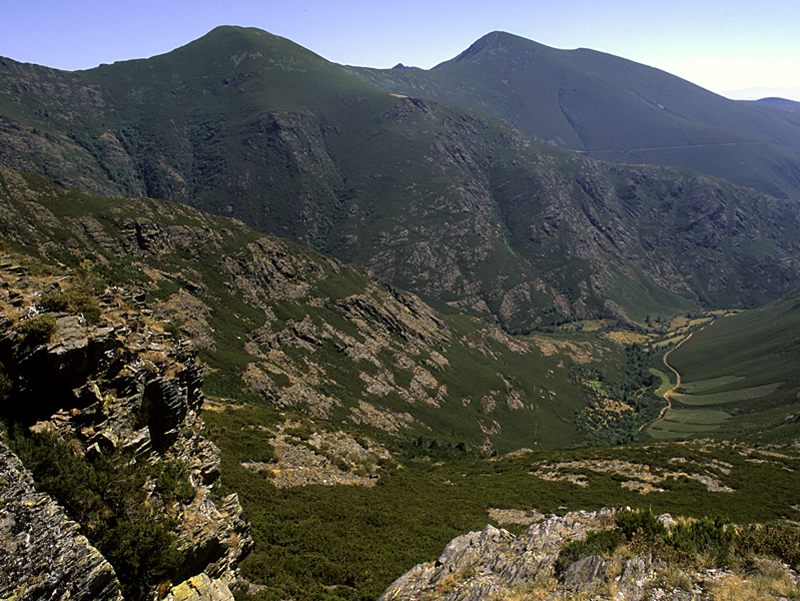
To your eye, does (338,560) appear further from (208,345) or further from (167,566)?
(208,345)

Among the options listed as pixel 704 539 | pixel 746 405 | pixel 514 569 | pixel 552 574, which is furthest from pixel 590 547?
pixel 746 405

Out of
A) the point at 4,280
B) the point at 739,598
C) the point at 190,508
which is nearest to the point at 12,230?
the point at 4,280

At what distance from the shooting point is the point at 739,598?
13344 mm

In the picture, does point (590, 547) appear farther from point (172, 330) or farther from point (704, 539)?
point (172, 330)

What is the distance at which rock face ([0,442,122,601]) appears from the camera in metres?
10.2

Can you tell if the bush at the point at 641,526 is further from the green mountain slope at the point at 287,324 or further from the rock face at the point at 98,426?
the green mountain slope at the point at 287,324

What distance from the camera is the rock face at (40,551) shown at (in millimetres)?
10164

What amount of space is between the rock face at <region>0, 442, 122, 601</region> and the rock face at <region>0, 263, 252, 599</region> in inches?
0.9

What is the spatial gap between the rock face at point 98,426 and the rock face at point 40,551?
0.02 metres

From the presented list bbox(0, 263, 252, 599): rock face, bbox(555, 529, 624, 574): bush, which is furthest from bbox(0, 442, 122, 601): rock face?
bbox(555, 529, 624, 574): bush

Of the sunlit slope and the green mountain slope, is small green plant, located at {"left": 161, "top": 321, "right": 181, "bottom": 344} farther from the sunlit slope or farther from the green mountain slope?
the sunlit slope

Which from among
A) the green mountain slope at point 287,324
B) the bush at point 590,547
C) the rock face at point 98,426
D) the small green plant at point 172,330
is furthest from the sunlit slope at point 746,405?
the small green plant at point 172,330

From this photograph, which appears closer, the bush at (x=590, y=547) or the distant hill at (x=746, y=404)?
the bush at (x=590, y=547)

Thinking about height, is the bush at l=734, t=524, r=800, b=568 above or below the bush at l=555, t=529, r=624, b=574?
above
